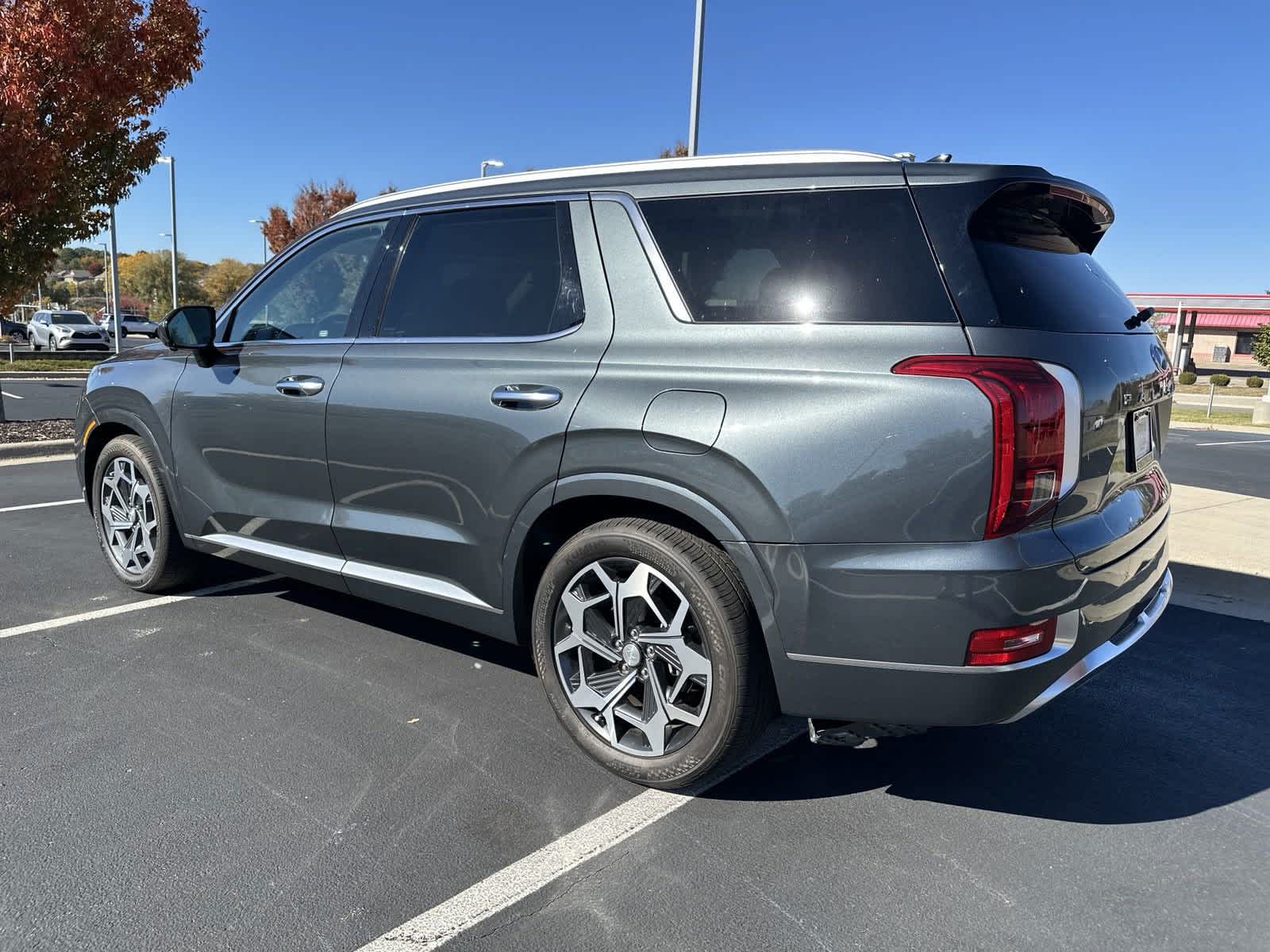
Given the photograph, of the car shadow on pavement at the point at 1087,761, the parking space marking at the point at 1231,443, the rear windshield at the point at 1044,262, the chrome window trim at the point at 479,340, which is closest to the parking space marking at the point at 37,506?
the chrome window trim at the point at 479,340

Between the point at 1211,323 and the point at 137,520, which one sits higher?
the point at 1211,323

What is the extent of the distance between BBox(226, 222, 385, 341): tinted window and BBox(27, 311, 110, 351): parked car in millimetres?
35436

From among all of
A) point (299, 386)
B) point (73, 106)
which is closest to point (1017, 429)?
point (299, 386)

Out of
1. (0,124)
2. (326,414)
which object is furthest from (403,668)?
(0,124)

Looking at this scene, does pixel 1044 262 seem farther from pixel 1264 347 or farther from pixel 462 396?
pixel 1264 347

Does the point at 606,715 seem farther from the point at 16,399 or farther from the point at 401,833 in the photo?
the point at 16,399

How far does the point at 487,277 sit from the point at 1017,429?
1.97 metres

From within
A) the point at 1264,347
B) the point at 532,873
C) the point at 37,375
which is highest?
the point at 1264,347

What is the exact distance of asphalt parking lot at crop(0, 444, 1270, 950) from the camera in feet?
7.49

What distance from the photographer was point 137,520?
4.76 meters

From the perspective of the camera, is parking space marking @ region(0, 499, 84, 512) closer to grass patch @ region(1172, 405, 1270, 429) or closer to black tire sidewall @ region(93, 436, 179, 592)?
black tire sidewall @ region(93, 436, 179, 592)

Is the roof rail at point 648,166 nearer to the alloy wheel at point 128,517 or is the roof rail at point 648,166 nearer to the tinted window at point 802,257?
the tinted window at point 802,257

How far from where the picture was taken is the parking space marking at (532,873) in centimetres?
222

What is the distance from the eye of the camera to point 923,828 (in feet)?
9.05
